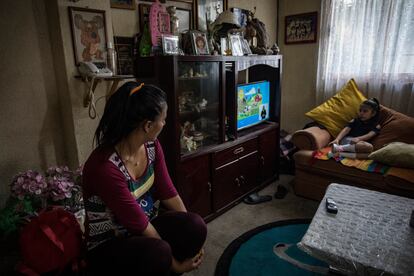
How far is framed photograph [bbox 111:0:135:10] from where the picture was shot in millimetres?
1928

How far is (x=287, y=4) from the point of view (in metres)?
3.39

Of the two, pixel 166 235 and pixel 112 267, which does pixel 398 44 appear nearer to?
pixel 166 235

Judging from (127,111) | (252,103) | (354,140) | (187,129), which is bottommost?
(354,140)

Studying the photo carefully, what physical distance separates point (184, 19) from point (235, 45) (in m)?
0.48

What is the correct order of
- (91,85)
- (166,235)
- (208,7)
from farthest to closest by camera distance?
(208,7) → (91,85) → (166,235)

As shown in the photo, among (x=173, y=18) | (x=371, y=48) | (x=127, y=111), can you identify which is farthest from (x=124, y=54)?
(x=371, y=48)

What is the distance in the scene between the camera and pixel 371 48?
288 cm

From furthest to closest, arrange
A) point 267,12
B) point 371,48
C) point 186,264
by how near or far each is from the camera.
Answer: point 267,12 → point 371,48 → point 186,264

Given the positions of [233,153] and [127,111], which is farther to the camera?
[233,153]

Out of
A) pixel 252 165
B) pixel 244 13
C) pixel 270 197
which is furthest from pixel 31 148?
pixel 244 13

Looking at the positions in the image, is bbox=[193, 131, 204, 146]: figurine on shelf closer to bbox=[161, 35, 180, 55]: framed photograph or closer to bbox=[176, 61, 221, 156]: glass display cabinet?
bbox=[176, 61, 221, 156]: glass display cabinet

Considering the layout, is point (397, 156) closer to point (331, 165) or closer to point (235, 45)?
point (331, 165)

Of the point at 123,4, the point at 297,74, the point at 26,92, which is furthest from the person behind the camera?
the point at 297,74

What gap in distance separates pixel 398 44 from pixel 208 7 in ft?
6.11
